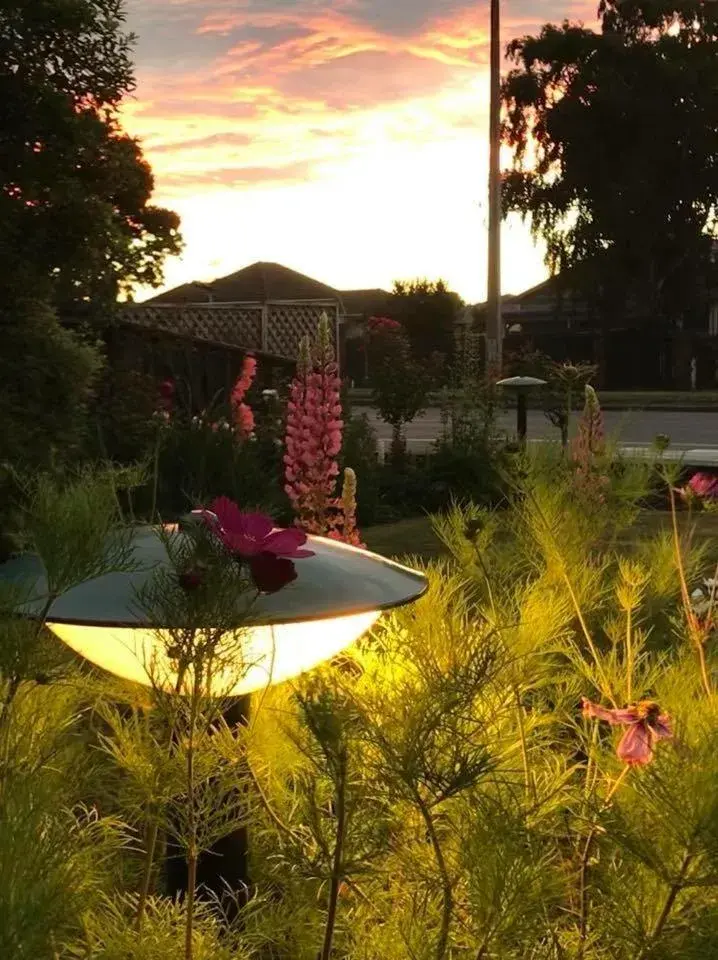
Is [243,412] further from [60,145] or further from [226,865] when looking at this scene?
[226,865]

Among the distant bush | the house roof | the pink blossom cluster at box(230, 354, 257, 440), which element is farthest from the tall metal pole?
the house roof

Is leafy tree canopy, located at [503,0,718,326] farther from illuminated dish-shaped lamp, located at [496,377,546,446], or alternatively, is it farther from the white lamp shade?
the white lamp shade

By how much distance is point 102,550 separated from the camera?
1.44 meters

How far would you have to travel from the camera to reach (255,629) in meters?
1.66

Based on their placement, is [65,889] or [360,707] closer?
[65,889]

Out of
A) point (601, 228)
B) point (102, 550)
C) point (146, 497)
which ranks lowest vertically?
point (146, 497)

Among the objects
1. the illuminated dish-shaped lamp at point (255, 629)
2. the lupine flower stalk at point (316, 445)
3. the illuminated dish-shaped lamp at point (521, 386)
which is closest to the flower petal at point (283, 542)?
the illuminated dish-shaped lamp at point (255, 629)

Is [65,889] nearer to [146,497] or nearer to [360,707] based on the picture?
[360,707]

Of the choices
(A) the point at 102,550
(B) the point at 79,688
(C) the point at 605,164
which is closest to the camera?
(A) the point at 102,550

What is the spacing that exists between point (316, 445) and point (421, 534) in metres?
4.79

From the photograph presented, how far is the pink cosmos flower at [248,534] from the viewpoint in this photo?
1.47 metres

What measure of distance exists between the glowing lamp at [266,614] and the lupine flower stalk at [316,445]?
1.72 meters

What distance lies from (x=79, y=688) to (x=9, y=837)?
0.61m

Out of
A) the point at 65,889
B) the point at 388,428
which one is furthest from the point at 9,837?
the point at 388,428
